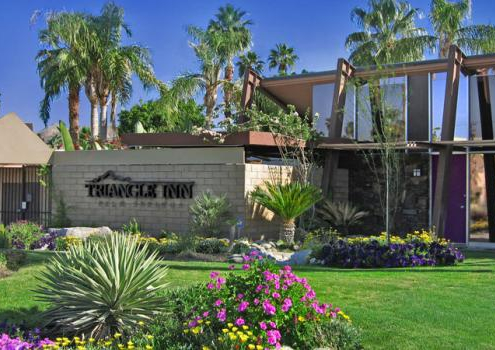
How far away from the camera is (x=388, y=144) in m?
14.2

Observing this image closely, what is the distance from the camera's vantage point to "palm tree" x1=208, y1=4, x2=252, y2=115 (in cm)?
3119

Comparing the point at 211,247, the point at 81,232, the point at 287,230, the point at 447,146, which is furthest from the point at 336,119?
the point at 81,232

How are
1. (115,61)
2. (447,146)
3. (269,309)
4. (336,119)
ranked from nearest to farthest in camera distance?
(269,309) < (447,146) < (336,119) < (115,61)

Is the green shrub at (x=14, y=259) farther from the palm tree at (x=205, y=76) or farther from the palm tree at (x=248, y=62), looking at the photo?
the palm tree at (x=248, y=62)

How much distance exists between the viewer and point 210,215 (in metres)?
16.8

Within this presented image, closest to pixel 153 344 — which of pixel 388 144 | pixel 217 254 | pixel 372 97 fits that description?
pixel 217 254

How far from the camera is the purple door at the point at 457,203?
18891mm

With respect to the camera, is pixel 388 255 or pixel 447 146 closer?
pixel 388 255

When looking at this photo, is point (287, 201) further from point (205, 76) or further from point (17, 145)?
point (205, 76)

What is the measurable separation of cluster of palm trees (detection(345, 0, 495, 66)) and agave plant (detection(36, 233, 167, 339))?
27.0m

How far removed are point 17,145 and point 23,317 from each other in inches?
550

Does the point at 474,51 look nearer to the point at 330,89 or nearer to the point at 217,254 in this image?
the point at 330,89

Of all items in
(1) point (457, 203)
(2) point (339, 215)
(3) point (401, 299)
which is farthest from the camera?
(1) point (457, 203)

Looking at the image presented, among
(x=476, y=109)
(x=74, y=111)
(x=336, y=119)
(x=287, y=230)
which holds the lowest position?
(x=287, y=230)
